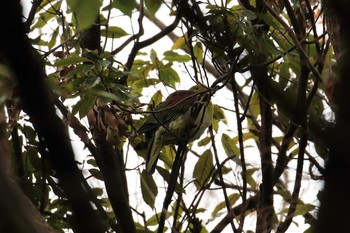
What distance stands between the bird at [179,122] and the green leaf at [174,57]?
138 mm

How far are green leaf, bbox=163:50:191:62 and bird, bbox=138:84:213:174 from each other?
0.14m

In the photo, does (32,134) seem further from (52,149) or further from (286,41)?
(52,149)

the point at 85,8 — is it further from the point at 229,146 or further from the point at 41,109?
the point at 229,146

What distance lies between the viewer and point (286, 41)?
110 inches

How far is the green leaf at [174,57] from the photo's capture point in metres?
2.94

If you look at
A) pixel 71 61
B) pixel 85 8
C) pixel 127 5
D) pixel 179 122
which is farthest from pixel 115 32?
pixel 85 8

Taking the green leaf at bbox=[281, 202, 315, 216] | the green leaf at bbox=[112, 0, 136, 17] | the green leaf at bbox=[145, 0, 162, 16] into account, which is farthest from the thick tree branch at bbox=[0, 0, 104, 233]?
the green leaf at bbox=[281, 202, 315, 216]

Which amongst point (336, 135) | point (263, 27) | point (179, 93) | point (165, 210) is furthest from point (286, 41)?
point (336, 135)

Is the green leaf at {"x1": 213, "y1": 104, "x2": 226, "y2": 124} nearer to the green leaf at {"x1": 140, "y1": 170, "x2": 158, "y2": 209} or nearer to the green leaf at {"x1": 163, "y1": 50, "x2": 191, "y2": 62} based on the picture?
the green leaf at {"x1": 163, "y1": 50, "x2": 191, "y2": 62}

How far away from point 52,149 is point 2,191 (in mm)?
54

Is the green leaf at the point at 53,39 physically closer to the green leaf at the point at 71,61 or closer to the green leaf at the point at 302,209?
the green leaf at the point at 71,61

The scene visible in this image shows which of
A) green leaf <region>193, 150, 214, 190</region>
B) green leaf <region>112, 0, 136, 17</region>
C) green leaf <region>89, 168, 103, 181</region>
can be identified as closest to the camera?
green leaf <region>112, 0, 136, 17</region>

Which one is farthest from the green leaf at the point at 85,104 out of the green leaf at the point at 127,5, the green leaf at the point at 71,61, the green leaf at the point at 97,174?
the green leaf at the point at 127,5

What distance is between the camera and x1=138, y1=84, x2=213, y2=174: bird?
290cm
